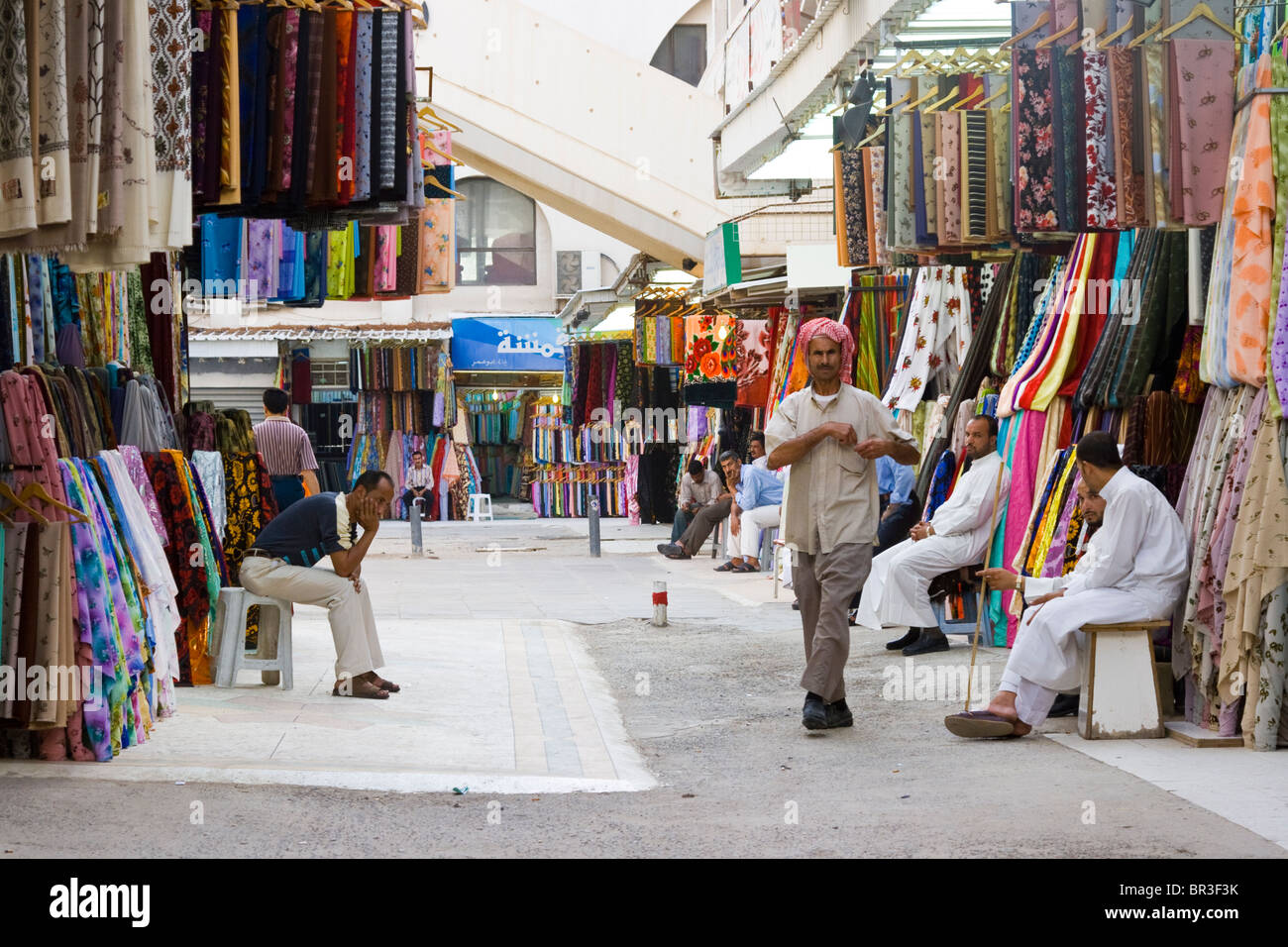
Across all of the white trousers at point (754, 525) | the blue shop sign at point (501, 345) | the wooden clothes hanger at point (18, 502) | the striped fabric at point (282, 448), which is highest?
the blue shop sign at point (501, 345)

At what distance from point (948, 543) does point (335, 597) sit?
3.77 meters

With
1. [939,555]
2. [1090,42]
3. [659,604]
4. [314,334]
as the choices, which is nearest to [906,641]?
[939,555]

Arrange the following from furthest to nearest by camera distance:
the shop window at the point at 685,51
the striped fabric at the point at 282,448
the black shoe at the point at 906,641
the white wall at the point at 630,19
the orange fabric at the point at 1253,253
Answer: the shop window at the point at 685,51
the white wall at the point at 630,19
the striped fabric at the point at 282,448
the black shoe at the point at 906,641
the orange fabric at the point at 1253,253

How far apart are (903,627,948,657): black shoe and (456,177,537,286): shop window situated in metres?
27.7

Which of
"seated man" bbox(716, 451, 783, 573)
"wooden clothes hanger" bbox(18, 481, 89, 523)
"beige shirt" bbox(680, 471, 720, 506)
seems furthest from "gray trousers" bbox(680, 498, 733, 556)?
"wooden clothes hanger" bbox(18, 481, 89, 523)

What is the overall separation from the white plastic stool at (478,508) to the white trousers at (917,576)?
19.6 meters

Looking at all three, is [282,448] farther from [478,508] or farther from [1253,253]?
[478,508]

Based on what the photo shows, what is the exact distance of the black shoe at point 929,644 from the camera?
10.2 meters

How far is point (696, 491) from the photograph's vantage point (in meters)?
20.7

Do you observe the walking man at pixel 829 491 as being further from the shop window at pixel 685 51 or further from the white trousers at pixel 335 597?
the shop window at pixel 685 51

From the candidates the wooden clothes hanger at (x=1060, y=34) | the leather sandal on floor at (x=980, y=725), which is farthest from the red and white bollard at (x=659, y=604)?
the wooden clothes hanger at (x=1060, y=34)

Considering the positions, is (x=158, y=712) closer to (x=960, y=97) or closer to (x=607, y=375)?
(x=960, y=97)

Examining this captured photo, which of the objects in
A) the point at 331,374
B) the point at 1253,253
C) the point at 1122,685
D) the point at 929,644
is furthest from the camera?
the point at 331,374

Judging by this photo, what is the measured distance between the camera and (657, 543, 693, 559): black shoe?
20.0 meters
